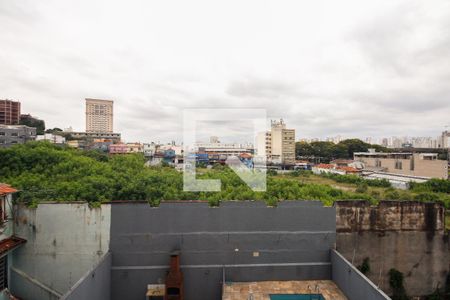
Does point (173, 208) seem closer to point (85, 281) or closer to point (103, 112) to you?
point (85, 281)

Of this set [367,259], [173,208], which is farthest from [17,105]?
[367,259]

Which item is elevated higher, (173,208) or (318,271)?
(173,208)

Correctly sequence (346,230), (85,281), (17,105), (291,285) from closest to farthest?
(85,281)
(291,285)
(346,230)
(17,105)

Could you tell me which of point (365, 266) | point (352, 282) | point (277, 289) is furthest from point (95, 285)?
point (365, 266)

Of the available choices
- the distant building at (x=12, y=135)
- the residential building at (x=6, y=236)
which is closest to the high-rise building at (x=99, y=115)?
the distant building at (x=12, y=135)

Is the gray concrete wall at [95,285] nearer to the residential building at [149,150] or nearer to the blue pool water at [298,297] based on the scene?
the blue pool water at [298,297]

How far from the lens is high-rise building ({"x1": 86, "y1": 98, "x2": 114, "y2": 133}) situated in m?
85.9

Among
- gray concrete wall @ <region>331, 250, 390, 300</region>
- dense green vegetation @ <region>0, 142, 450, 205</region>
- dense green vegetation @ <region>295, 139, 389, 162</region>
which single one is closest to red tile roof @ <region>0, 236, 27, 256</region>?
dense green vegetation @ <region>0, 142, 450, 205</region>

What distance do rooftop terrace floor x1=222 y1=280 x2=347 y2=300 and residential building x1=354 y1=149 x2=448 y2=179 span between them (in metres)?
25.4

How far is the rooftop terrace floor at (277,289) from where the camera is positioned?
6.21 meters

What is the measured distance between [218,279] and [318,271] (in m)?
2.62

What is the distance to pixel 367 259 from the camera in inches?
295

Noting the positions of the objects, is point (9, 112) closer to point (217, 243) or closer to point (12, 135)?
point (12, 135)

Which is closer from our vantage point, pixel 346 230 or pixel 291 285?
pixel 291 285
